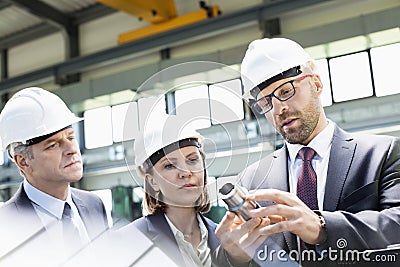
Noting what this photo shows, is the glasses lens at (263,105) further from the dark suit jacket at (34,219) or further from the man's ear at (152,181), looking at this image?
the dark suit jacket at (34,219)

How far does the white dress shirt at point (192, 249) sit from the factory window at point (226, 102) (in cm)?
23

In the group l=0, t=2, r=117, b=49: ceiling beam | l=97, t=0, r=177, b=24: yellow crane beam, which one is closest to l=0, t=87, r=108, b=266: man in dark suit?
l=0, t=2, r=117, b=49: ceiling beam

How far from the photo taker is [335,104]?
122cm

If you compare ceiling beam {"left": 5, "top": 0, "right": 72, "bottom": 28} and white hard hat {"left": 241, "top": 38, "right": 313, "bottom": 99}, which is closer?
white hard hat {"left": 241, "top": 38, "right": 313, "bottom": 99}

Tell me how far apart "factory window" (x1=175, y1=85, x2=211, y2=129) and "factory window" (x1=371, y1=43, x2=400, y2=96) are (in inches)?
15.4

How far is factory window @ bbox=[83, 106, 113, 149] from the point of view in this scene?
4.55ft

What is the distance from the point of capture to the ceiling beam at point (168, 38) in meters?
1.67

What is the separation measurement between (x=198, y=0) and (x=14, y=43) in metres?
0.82

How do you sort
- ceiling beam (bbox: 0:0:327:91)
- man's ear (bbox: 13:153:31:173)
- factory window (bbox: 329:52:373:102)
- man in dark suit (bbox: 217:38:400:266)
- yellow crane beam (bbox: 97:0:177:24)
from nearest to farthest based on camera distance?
1. man in dark suit (bbox: 217:38:400:266)
2. factory window (bbox: 329:52:373:102)
3. man's ear (bbox: 13:153:31:173)
4. ceiling beam (bbox: 0:0:327:91)
5. yellow crane beam (bbox: 97:0:177:24)

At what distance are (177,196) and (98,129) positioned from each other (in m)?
0.35

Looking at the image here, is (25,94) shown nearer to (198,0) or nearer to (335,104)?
(335,104)

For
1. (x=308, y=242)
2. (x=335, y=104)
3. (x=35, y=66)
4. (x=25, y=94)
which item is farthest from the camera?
(x=35, y=66)

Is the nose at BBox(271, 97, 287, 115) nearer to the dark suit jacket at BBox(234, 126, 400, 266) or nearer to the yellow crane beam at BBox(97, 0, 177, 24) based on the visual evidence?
the dark suit jacket at BBox(234, 126, 400, 266)

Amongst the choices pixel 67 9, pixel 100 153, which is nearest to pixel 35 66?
pixel 67 9
